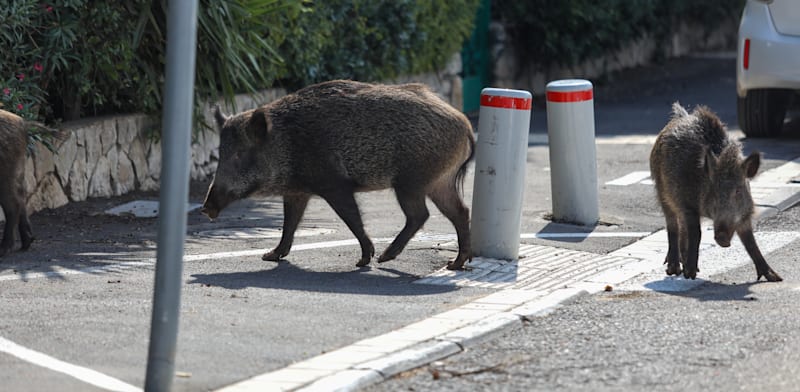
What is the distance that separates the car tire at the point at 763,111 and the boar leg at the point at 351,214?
6313 mm

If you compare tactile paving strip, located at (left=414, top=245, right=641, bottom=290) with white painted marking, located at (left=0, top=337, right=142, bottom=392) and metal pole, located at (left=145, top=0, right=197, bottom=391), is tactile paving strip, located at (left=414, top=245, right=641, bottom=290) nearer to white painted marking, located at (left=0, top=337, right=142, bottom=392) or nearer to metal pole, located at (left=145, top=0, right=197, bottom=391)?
white painted marking, located at (left=0, top=337, right=142, bottom=392)

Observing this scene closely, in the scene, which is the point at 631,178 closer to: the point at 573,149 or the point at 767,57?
the point at 767,57

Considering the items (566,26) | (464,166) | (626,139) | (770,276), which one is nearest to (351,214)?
(464,166)

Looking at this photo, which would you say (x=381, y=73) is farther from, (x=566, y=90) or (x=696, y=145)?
(x=696, y=145)

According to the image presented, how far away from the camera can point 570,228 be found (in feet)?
30.3

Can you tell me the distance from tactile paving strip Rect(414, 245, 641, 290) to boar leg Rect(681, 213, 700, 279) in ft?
1.76

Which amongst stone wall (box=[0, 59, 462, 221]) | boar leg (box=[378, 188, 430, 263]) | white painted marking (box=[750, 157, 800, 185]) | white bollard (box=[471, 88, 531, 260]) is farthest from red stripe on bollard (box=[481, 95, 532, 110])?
white painted marking (box=[750, 157, 800, 185])

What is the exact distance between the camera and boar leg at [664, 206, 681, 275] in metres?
7.64

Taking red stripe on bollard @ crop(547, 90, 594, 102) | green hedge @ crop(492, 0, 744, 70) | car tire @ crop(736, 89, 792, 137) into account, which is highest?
green hedge @ crop(492, 0, 744, 70)

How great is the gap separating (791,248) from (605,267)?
4.80ft

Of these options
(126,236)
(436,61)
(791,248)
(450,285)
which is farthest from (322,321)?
(436,61)

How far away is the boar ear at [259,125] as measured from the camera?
306 inches

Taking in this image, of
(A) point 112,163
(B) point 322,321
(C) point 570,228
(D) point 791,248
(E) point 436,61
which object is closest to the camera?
(B) point 322,321

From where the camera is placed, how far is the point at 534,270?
7699 millimetres
